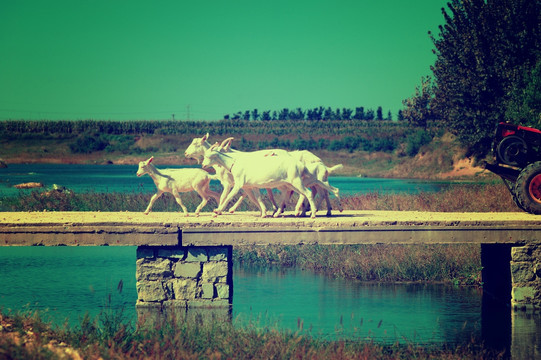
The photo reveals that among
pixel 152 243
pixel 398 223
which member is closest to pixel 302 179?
pixel 398 223

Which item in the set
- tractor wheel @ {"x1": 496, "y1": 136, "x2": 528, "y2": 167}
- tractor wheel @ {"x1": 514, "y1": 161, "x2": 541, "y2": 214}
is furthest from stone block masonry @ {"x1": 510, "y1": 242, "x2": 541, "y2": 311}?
tractor wheel @ {"x1": 496, "y1": 136, "x2": 528, "y2": 167}

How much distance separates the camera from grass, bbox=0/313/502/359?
10.1 m

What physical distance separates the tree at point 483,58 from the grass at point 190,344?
2350cm

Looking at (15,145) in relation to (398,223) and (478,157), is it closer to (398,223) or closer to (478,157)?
(478,157)

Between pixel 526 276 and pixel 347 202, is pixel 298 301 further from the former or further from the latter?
pixel 347 202

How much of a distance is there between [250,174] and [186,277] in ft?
7.68

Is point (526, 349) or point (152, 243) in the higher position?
point (152, 243)

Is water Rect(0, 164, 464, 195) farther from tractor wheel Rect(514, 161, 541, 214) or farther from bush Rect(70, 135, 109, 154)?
bush Rect(70, 135, 109, 154)

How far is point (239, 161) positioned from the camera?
50.0 feet

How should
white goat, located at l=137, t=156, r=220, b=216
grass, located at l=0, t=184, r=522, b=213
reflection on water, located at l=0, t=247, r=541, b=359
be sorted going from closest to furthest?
Answer: reflection on water, located at l=0, t=247, r=541, b=359 < white goat, located at l=137, t=156, r=220, b=216 < grass, located at l=0, t=184, r=522, b=213

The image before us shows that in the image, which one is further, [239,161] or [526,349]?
[239,161]

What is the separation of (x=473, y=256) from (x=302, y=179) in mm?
5030

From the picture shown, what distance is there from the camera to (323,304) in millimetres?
15469

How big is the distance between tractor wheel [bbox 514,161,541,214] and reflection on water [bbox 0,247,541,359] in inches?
86.9
